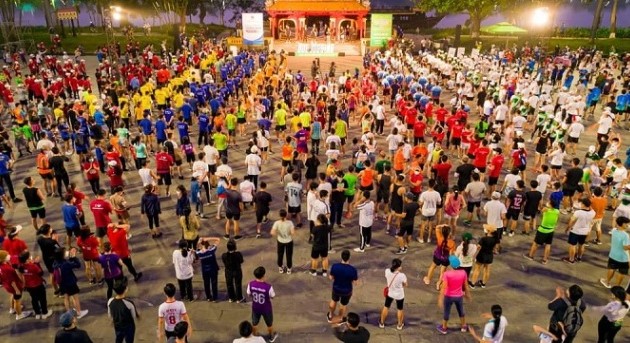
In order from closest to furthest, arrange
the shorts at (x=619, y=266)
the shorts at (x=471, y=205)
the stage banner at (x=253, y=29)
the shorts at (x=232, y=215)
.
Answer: the shorts at (x=619, y=266) → the shorts at (x=232, y=215) → the shorts at (x=471, y=205) → the stage banner at (x=253, y=29)

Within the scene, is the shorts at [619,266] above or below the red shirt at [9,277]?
below

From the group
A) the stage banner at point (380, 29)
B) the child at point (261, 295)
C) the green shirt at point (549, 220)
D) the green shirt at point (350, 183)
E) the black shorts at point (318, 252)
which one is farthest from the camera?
the stage banner at point (380, 29)

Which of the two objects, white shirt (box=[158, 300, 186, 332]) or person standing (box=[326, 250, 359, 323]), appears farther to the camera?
person standing (box=[326, 250, 359, 323])

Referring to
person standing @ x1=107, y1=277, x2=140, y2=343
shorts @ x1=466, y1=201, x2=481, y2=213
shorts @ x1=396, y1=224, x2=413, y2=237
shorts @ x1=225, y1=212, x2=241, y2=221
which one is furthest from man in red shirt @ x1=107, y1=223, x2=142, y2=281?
shorts @ x1=466, y1=201, x2=481, y2=213

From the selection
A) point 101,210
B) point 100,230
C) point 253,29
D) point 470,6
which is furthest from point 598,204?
point 470,6

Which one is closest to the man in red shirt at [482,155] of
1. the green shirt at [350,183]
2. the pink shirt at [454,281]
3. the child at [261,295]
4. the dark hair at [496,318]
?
the green shirt at [350,183]

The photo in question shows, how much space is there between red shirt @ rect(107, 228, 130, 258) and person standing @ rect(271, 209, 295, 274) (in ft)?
9.71

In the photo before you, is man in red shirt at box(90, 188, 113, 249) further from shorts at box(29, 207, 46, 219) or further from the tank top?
shorts at box(29, 207, 46, 219)

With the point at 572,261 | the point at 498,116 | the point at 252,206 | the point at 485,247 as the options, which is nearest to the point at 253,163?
the point at 252,206

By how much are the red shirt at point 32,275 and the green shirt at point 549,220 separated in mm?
10107

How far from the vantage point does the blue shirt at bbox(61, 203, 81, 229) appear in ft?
33.4

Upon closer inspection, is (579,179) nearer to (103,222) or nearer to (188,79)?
(103,222)

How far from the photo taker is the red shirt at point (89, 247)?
9031 mm

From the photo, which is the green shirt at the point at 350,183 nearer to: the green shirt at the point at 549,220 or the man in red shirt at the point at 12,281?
the green shirt at the point at 549,220
